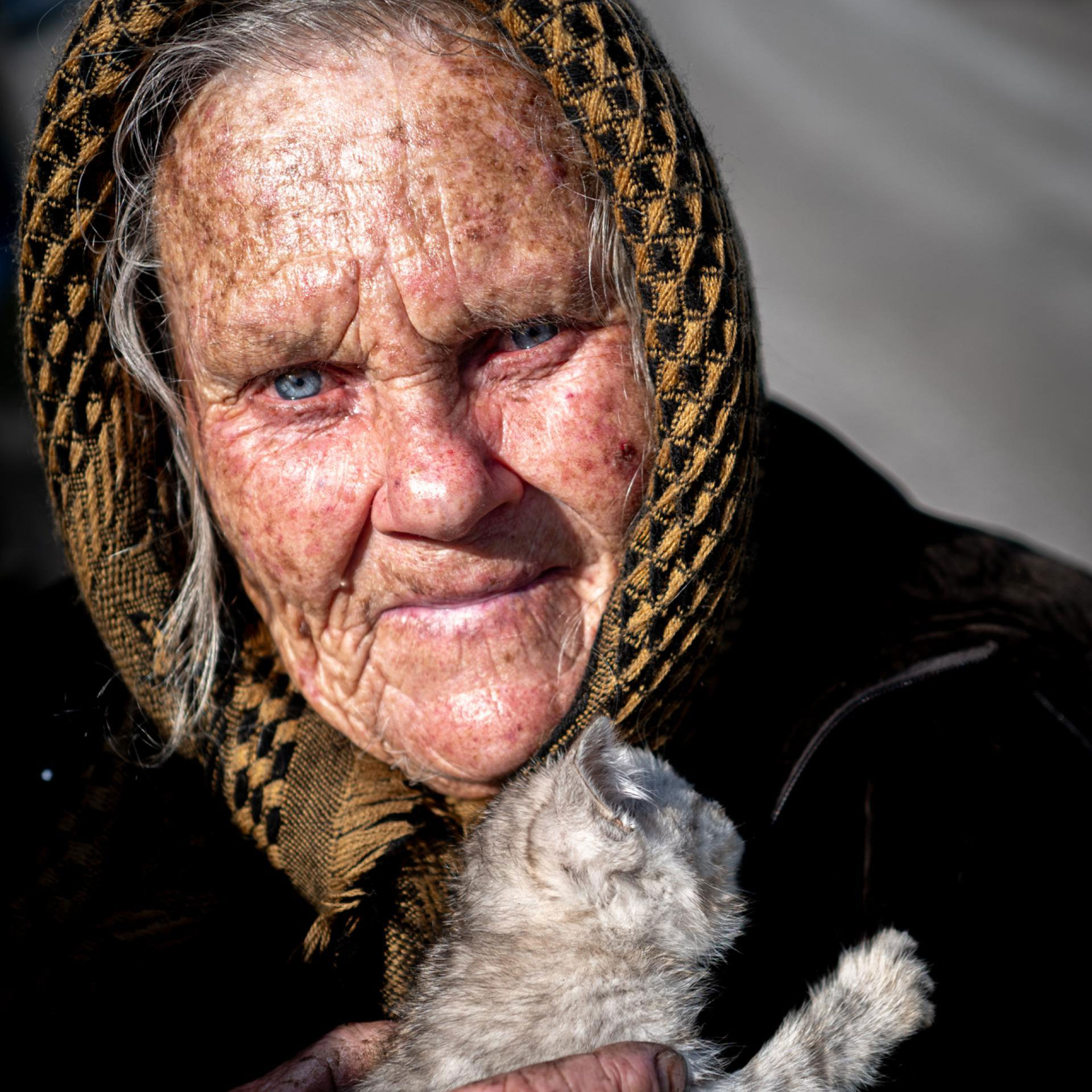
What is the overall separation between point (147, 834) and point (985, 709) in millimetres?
1631

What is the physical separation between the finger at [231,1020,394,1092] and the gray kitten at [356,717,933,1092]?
146 mm

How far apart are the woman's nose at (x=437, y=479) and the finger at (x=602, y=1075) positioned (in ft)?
2.53

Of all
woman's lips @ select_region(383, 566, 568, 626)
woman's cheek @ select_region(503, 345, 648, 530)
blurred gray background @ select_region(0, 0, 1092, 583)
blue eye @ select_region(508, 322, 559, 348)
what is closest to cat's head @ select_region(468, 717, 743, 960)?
woman's lips @ select_region(383, 566, 568, 626)

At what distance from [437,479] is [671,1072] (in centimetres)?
89

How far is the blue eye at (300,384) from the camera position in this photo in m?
1.68

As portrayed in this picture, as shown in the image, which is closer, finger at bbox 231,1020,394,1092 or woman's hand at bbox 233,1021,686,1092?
woman's hand at bbox 233,1021,686,1092

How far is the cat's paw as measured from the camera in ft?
4.80

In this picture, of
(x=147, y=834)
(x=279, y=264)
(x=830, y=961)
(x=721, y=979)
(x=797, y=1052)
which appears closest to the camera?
(x=797, y=1052)

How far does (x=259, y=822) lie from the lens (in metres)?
1.96

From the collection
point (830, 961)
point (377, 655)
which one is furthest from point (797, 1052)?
point (377, 655)

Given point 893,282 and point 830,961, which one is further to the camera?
point 893,282

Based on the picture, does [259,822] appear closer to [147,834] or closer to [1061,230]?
[147,834]

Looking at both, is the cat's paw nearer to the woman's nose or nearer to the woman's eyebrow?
the woman's nose

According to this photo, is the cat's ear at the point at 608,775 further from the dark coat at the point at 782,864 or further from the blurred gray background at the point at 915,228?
the blurred gray background at the point at 915,228
